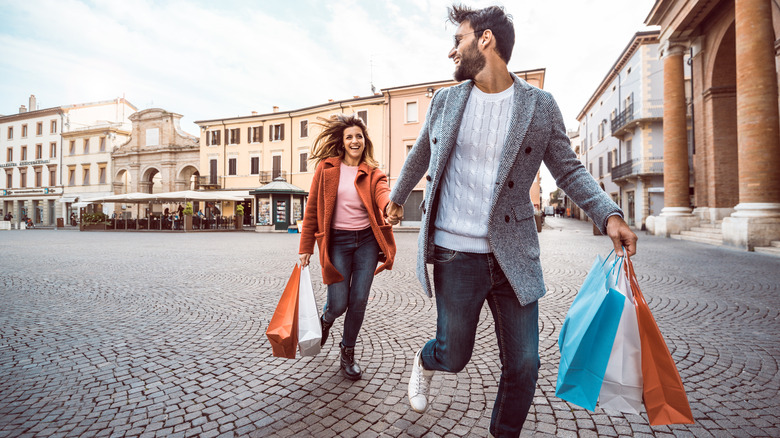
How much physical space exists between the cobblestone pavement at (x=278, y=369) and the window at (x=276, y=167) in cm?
2746

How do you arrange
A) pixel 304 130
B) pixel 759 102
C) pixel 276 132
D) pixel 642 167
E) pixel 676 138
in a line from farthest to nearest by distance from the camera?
1. pixel 276 132
2. pixel 304 130
3. pixel 642 167
4. pixel 676 138
5. pixel 759 102

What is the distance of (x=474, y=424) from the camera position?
6.93ft

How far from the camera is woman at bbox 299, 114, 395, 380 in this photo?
2639 mm

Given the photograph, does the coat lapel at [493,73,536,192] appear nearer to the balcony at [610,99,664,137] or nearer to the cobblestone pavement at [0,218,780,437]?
the cobblestone pavement at [0,218,780,437]

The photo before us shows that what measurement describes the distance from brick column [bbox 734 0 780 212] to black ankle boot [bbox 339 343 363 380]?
42.5 ft

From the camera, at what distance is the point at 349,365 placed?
2.71m

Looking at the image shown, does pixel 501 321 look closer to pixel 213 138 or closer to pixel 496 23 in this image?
pixel 496 23

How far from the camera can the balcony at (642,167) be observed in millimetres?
26381

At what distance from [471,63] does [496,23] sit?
0.60ft

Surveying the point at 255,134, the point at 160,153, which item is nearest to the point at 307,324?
the point at 255,134

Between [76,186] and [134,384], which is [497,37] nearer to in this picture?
[134,384]

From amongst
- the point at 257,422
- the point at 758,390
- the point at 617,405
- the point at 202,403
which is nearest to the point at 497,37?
the point at 617,405

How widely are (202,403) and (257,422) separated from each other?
45cm

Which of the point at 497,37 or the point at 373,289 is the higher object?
the point at 497,37
